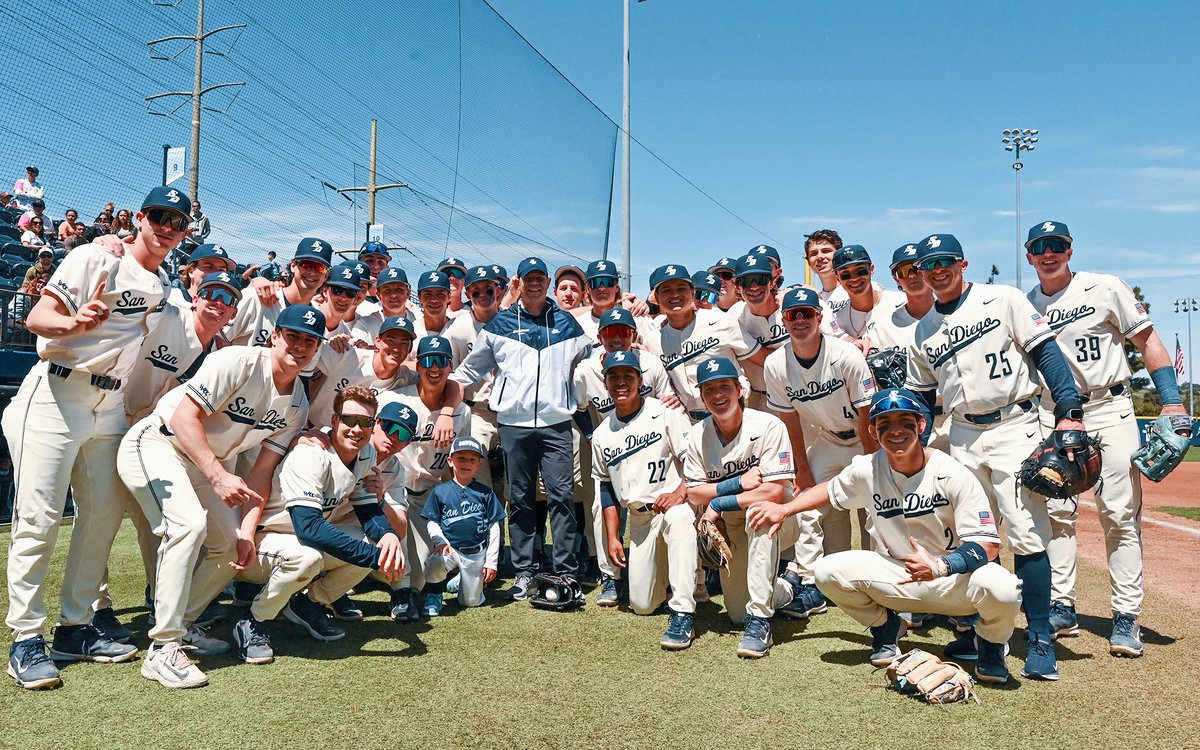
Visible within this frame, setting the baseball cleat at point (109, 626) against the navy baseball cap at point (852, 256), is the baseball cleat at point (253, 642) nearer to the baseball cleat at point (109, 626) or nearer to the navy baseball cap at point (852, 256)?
the baseball cleat at point (109, 626)

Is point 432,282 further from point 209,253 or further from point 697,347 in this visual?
point 697,347

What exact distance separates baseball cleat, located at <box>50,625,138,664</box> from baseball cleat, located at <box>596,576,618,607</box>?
2.41 metres

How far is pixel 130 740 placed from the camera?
9.01 feet

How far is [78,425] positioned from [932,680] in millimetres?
3658

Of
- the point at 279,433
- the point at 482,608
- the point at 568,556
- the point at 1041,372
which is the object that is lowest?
the point at 482,608

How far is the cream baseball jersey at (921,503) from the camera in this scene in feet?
11.1

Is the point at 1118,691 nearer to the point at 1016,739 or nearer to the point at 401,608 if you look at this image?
the point at 1016,739

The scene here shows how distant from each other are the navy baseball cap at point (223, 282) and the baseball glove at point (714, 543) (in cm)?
264

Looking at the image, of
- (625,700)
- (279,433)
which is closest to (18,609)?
(279,433)

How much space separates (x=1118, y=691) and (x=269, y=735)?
329 cm

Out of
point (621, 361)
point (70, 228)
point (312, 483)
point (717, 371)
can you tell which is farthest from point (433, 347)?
point (70, 228)

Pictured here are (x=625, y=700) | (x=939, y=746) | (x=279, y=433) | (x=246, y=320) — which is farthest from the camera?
(x=246, y=320)

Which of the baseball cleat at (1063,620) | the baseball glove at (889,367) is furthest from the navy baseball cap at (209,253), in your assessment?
the baseball cleat at (1063,620)

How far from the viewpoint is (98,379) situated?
3453 mm
